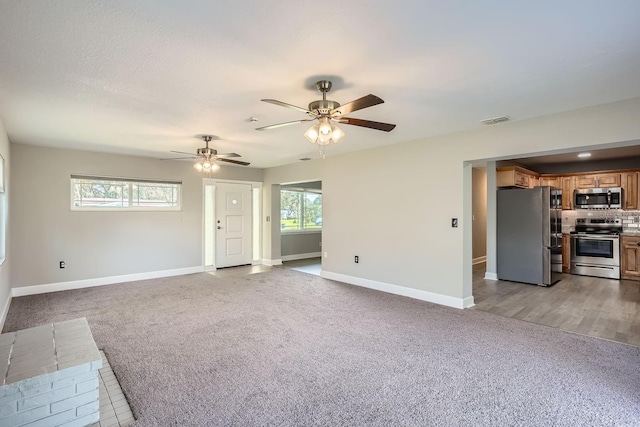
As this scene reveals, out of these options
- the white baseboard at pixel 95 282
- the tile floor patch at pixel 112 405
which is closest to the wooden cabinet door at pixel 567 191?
the white baseboard at pixel 95 282

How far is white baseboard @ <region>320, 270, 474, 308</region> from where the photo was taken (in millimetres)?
4403

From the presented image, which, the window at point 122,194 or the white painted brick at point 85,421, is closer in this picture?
the white painted brick at point 85,421

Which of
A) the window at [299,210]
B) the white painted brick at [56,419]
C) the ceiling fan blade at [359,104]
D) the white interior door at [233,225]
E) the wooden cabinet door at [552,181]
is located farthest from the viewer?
the window at [299,210]

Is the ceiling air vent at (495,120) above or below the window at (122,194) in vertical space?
above

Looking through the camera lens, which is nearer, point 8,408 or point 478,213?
point 8,408

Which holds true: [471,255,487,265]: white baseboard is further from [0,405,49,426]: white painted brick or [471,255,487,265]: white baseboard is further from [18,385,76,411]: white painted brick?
[0,405,49,426]: white painted brick

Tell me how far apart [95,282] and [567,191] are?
31.4ft

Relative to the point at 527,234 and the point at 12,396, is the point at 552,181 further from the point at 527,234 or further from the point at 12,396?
the point at 12,396

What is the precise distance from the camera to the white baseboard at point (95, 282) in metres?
5.11

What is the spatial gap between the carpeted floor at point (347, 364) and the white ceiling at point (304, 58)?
2363 millimetres

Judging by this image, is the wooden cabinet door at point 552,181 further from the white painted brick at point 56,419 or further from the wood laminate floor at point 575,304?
the white painted brick at point 56,419

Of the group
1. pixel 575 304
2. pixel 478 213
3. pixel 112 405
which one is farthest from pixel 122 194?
pixel 478 213

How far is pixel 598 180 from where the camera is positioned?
21.7 ft

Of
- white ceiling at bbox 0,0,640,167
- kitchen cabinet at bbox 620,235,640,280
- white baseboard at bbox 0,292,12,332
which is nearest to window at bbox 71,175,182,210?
white baseboard at bbox 0,292,12,332
